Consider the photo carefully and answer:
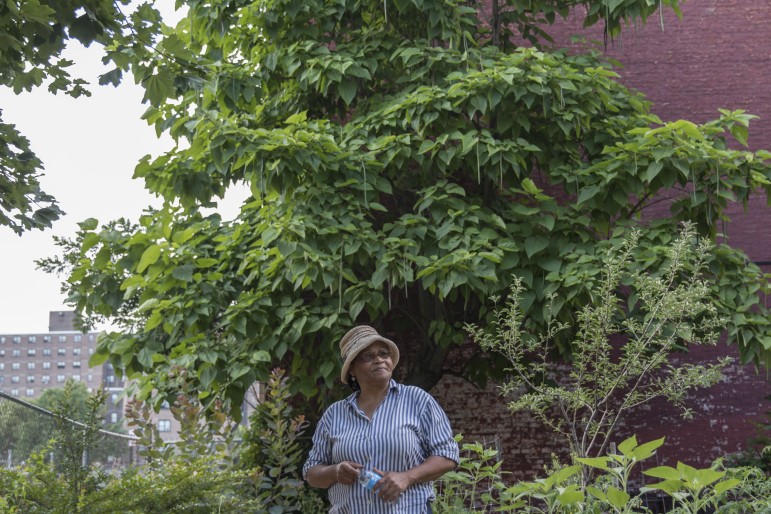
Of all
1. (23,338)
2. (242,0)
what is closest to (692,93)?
(242,0)

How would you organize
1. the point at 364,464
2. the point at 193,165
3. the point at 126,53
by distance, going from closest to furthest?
1. the point at 364,464
2. the point at 126,53
3. the point at 193,165

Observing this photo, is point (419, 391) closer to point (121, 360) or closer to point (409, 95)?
point (409, 95)

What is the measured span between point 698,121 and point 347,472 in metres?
9.15

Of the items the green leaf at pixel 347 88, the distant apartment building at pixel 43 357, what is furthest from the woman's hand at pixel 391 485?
the distant apartment building at pixel 43 357

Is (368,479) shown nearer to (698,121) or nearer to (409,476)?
(409,476)

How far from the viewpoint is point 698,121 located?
11.8 metres

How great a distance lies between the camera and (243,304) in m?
8.27

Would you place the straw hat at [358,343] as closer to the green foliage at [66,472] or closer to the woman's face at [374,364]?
the woman's face at [374,364]

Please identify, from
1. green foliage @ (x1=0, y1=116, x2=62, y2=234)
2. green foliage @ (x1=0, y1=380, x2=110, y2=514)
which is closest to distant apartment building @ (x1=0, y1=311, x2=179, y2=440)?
green foliage @ (x1=0, y1=116, x2=62, y2=234)

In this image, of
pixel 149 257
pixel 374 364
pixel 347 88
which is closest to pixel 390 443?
pixel 374 364

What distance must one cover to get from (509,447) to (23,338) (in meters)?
143

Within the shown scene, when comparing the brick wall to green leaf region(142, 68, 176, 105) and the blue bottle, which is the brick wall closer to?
green leaf region(142, 68, 176, 105)

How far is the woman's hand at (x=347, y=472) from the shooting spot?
392 cm

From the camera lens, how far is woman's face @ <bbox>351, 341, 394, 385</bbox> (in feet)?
13.7
